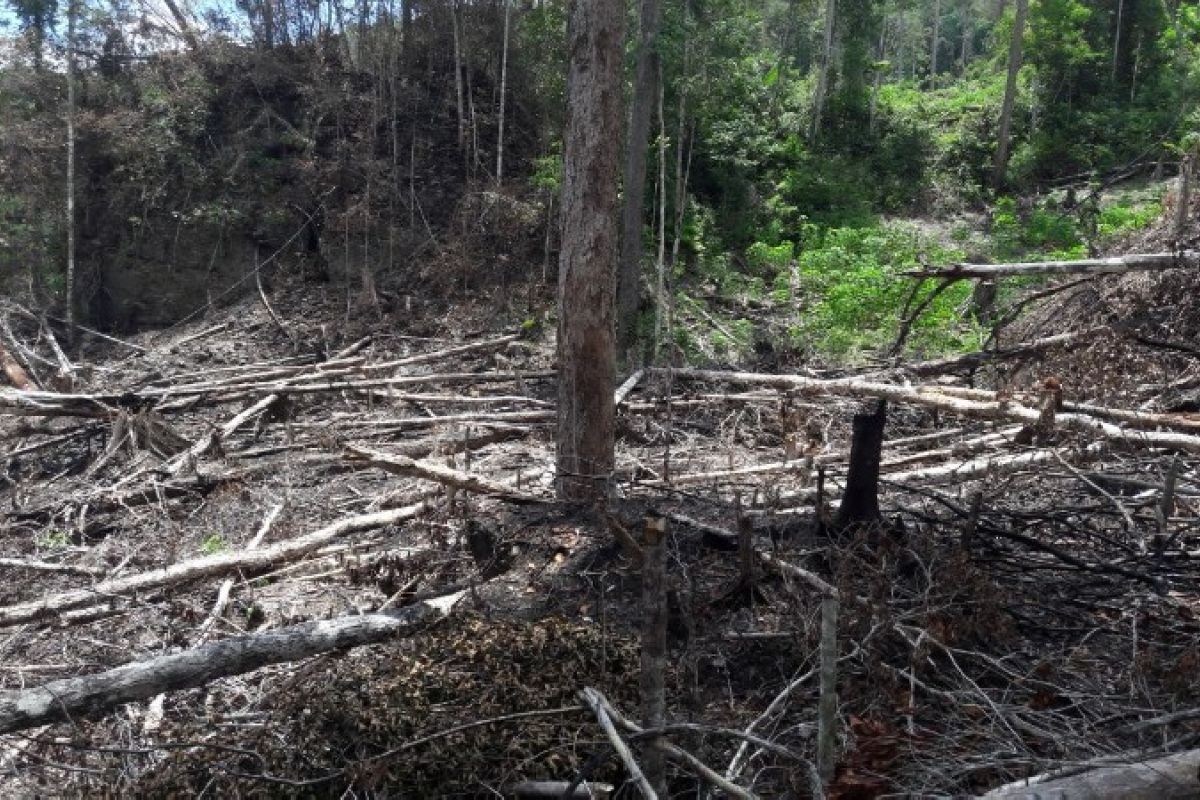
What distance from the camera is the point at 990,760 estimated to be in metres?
3.39

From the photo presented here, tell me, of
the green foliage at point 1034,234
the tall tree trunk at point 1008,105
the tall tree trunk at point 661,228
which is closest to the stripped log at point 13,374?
the tall tree trunk at point 661,228

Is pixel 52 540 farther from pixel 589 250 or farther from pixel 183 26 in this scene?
pixel 183 26

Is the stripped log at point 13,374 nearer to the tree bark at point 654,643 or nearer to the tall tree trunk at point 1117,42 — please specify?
the tree bark at point 654,643

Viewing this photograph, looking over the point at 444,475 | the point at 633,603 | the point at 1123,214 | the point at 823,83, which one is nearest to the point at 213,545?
the point at 444,475

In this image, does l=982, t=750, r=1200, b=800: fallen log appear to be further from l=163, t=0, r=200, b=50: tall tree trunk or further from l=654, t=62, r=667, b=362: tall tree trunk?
l=163, t=0, r=200, b=50: tall tree trunk

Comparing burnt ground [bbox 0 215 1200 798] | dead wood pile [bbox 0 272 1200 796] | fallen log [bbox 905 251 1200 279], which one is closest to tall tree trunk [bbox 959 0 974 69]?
burnt ground [bbox 0 215 1200 798]

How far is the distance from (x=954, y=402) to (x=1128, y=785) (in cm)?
516

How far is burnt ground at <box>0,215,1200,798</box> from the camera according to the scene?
3.88m

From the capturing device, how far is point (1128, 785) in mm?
2932

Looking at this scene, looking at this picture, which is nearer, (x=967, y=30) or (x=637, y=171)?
(x=637, y=171)

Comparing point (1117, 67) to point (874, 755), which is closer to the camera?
point (874, 755)

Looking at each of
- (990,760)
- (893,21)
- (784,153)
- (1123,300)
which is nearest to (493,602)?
(990,760)

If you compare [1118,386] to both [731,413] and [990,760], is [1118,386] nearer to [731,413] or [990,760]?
[731,413]

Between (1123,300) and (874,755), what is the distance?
6.32 meters
